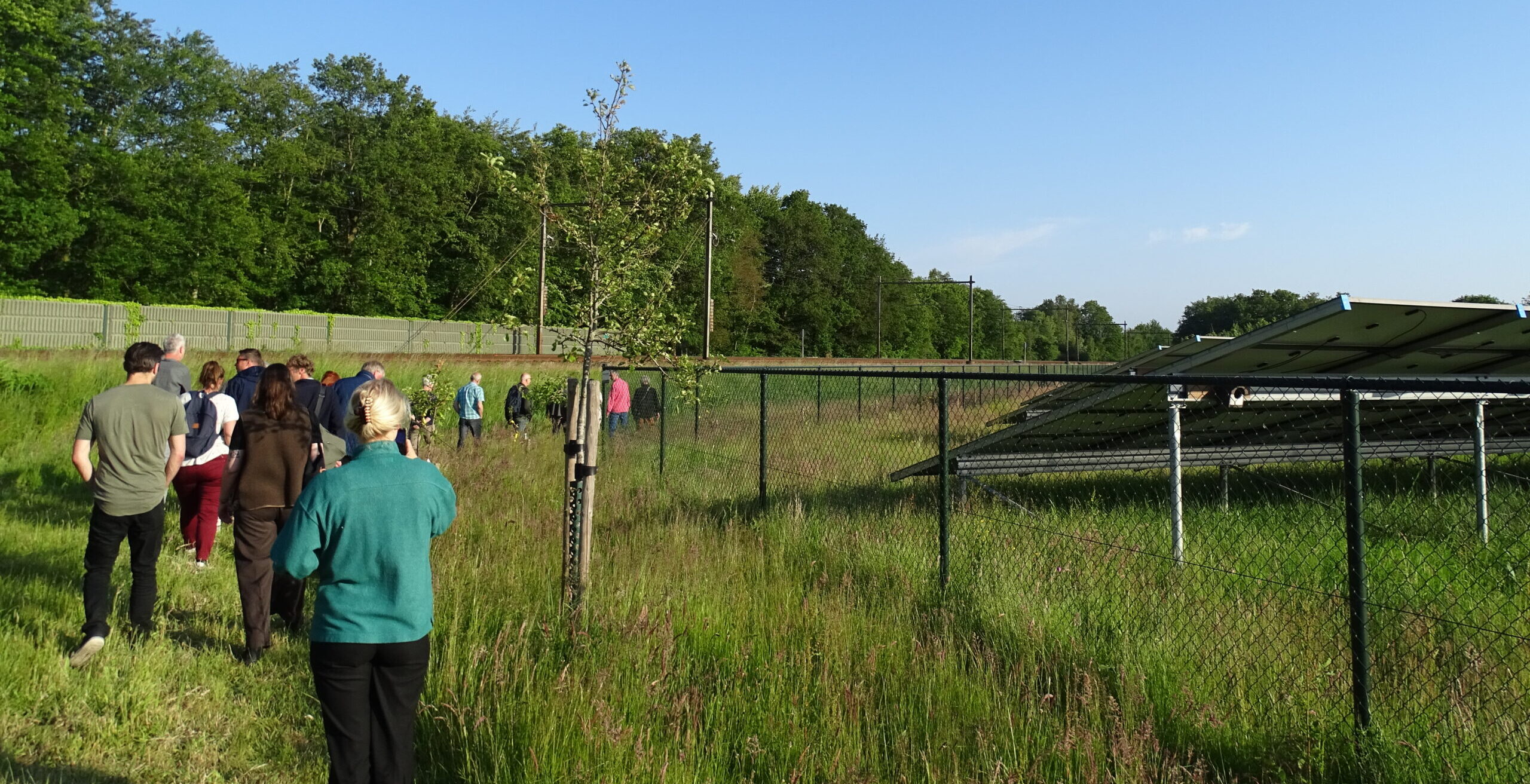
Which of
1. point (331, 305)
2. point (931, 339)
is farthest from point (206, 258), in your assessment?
point (931, 339)

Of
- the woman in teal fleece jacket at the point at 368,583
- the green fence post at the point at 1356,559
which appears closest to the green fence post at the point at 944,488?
the green fence post at the point at 1356,559

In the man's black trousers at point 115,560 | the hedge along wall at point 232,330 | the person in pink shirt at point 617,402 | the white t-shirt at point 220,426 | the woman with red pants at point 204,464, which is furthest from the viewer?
the hedge along wall at point 232,330

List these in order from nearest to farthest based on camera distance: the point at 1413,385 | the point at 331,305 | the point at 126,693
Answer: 1. the point at 1413,385
2. the point at 126,693
3. the point at 331,305

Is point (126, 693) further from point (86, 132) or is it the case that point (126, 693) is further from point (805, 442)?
point (86, 132)

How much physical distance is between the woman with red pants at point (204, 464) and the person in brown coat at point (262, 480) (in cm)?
116

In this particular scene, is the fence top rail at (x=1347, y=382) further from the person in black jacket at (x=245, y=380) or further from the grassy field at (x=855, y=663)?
the person in black jacket at (x=245, y=380)

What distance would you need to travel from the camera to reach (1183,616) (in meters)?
5.22

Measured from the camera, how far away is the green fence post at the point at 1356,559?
3523 mm

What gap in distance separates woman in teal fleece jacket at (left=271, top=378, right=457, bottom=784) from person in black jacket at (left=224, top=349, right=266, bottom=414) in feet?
18.6

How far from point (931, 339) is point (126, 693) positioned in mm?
102201

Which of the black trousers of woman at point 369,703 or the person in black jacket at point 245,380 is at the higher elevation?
the person in black jacket at point 245,380

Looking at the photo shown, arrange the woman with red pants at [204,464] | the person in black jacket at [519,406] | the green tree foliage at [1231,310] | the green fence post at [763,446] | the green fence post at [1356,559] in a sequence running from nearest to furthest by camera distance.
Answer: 1. the green fence post at [1356,559]
2. the woman with red pants at [204,464]
3. the green fence post at [763,446]
4. the person in black jacket at [519,406]
5. the green tree foliage at [1231,310]

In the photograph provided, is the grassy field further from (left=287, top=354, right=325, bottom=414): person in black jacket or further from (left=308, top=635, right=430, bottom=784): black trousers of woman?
(left=287, top=354, right=325, bottom=414): person in black jacket

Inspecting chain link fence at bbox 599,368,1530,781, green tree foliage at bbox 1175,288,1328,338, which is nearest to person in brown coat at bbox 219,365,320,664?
chain link fence at bbox 599,368,1530,781
